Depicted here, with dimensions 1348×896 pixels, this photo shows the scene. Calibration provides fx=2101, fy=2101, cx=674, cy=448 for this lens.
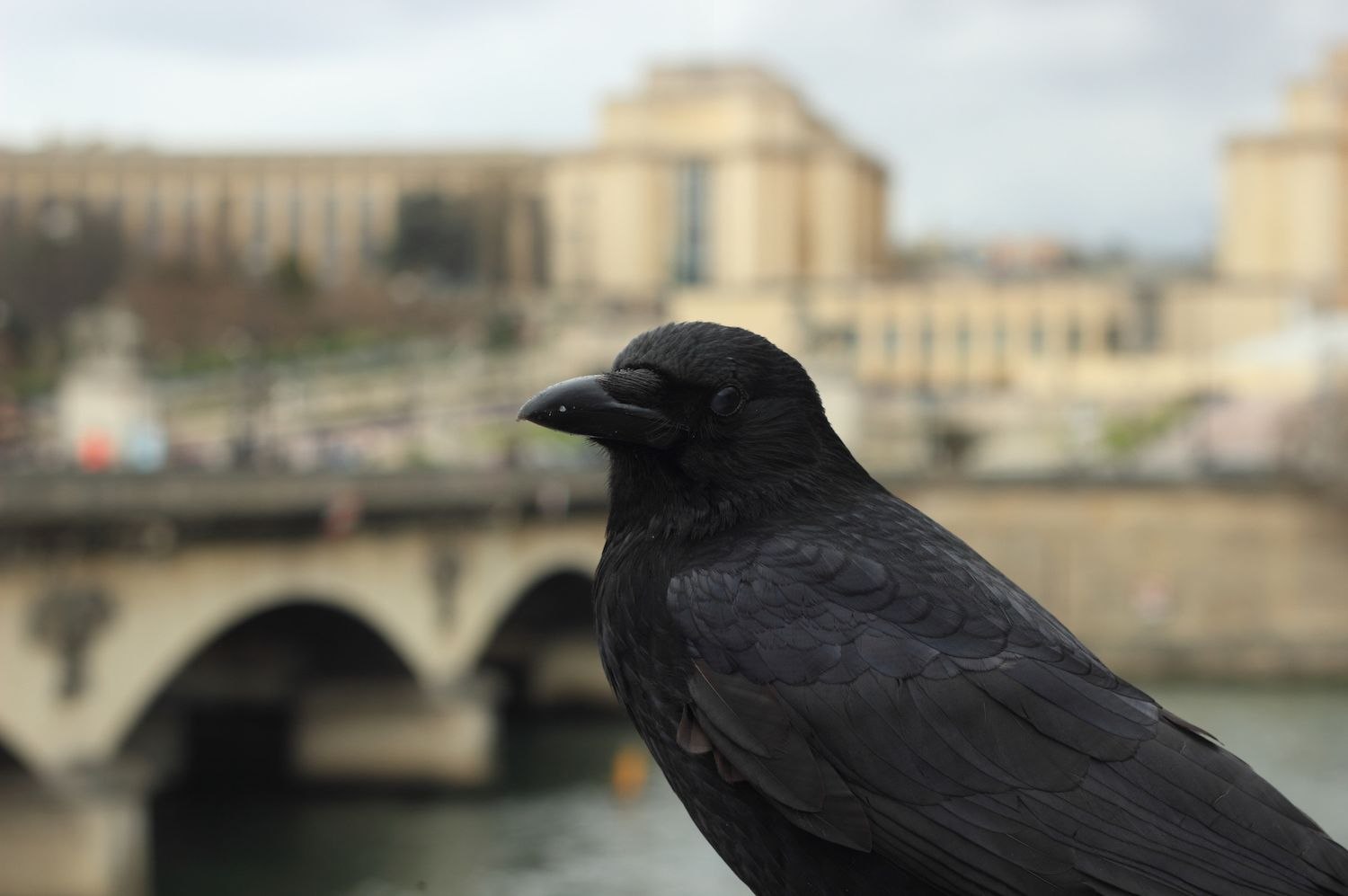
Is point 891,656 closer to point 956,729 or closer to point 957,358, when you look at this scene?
point 956,729

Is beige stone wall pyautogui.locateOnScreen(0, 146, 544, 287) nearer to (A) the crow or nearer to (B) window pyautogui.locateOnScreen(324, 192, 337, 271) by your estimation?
(B) window pyautogui.locateOnScreen(324, 192, 337, 271)

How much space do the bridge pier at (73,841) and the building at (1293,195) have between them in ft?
250

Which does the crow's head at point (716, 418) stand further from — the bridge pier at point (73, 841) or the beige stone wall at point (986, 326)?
the beige stone wall at point (986, 326)

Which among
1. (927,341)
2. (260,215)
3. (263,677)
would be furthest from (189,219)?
(263,677)

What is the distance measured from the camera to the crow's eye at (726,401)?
2.79 meters

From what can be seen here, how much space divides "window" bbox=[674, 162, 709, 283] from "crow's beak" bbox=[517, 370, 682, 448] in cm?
9442

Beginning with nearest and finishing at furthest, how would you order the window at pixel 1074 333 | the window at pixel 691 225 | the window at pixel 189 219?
the window at pixel 1074 333
the window at pixel 691 225
the window at pixel 189 219

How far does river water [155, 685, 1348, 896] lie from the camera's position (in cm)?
2114

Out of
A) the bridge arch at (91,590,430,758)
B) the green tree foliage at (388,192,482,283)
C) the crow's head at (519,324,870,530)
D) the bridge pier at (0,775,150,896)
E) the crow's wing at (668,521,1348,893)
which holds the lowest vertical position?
the bridge pier at (0,775,150,896)

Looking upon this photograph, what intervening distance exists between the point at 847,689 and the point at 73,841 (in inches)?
716

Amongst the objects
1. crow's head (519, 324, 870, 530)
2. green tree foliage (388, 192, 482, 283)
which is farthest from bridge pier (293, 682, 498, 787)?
green tree foliage (388, 192, 482, 283)

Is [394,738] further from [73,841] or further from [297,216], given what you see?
[297,216]

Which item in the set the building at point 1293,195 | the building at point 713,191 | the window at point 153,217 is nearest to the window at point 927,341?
the building at point 713,191

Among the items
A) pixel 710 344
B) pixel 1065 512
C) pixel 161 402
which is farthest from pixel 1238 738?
pixel 710 344
